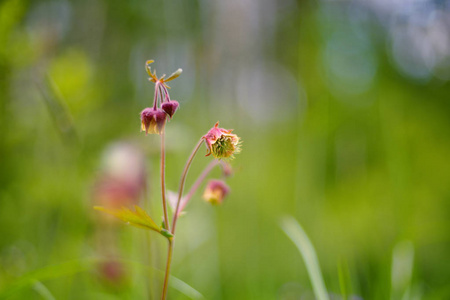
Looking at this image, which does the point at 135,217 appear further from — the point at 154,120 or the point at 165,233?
the point at 154,120

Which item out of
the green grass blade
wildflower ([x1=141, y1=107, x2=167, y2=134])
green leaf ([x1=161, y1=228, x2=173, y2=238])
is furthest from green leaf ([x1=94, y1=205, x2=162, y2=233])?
the green grass blade

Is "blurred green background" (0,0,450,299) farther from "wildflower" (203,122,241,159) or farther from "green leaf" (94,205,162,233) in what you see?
"green leaf" (94,205,162,233)

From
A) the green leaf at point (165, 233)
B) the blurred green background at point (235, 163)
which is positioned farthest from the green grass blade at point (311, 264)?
the green leaf at point (165, 233)

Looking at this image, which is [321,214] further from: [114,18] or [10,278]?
[114,18]

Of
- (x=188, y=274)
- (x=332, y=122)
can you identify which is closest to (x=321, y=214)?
(x=188, y=274)

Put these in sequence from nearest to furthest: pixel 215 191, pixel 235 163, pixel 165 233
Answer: pixel 165 233, pixel 215 191, pixel 235 163

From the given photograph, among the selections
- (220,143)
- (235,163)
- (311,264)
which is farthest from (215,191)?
(235,163)

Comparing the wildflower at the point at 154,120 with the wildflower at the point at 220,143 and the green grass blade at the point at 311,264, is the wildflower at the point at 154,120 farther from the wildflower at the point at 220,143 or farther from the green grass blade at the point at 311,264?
the green grass blade at the point at 311,264
